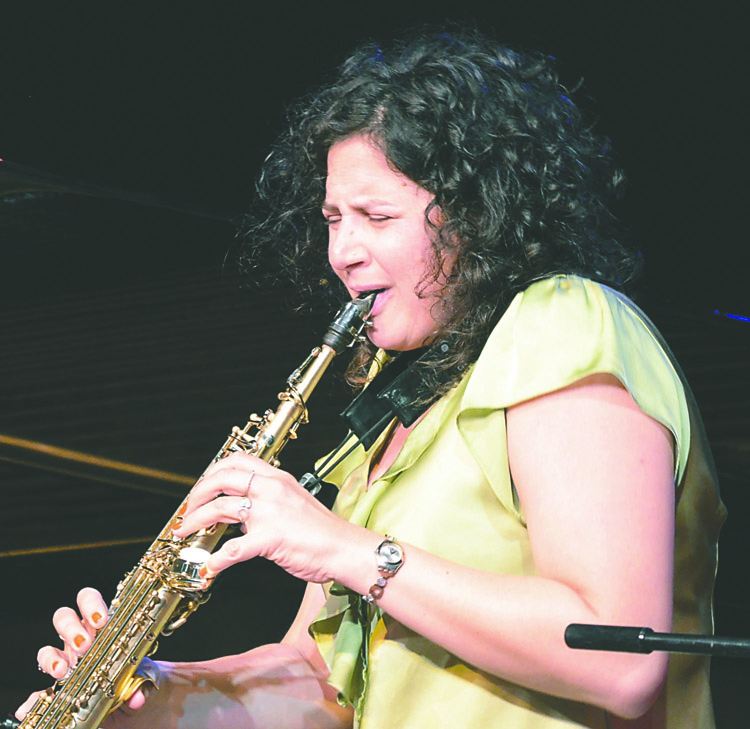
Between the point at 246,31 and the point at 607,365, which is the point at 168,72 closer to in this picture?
the point at 246,31

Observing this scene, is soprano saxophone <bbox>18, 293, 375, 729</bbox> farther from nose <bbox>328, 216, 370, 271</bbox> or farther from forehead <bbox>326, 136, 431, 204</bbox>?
forehead <bbox>326, 136, 431, 204</bbox>

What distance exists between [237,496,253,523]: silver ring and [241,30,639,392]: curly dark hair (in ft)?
1.43

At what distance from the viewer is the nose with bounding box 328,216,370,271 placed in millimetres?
1621

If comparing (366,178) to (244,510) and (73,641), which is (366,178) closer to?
(244,510)

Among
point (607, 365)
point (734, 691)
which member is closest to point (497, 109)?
point (607, 365)

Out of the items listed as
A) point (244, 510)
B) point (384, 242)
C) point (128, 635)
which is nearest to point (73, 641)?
point (128, 635)

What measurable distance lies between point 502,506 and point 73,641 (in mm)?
758

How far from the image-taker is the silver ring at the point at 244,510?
1.31 meters

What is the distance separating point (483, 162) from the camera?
163cm

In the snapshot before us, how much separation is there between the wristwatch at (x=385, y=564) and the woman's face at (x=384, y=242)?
1.65ft

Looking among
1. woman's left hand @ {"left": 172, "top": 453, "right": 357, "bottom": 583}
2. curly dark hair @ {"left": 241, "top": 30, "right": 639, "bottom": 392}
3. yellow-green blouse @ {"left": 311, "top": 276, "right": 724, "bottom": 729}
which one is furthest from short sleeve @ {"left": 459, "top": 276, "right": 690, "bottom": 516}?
woman's left hand @ {"left": 172, "top": 453, "right": 357, "bottom": 583}

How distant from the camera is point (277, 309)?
3.92 m

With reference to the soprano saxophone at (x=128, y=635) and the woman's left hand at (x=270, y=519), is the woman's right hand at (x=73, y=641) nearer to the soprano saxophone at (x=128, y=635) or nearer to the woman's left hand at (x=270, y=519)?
the soprano saxophone at (x=128, y=635)

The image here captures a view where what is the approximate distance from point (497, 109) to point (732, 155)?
4.81ft
